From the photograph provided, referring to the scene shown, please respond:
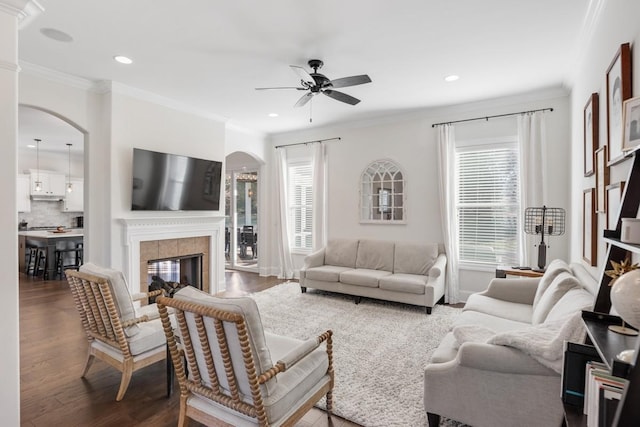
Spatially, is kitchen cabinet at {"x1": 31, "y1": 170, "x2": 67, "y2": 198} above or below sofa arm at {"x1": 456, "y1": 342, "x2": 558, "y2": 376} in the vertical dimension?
above

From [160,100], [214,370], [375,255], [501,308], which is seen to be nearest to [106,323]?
[214,370]

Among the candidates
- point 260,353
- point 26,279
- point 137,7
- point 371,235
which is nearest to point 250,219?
point 371,235

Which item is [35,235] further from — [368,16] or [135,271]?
[368,16]

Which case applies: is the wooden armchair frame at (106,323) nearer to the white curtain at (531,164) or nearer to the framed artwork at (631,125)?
the framed artwork at (631,125)

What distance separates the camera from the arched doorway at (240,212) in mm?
7652

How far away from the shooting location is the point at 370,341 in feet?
11.2

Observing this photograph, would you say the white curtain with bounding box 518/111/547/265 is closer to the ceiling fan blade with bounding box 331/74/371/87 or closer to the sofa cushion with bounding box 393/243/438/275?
the sofa cushion with bounding box 393/243/438/275

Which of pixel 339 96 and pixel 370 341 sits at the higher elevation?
pixel 339 96

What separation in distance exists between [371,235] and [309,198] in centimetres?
155

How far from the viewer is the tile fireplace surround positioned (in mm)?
4199

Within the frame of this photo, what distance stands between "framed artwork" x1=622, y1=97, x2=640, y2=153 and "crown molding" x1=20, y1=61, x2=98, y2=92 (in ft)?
16.9

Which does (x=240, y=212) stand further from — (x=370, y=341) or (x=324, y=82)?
(x=370, y=341)

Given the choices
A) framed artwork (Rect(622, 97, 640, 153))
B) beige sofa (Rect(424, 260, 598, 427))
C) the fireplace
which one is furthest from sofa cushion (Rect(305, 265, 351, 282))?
framed artwork (Rect(622, 97, 640, 153))

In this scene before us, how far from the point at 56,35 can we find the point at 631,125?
4401 mm
